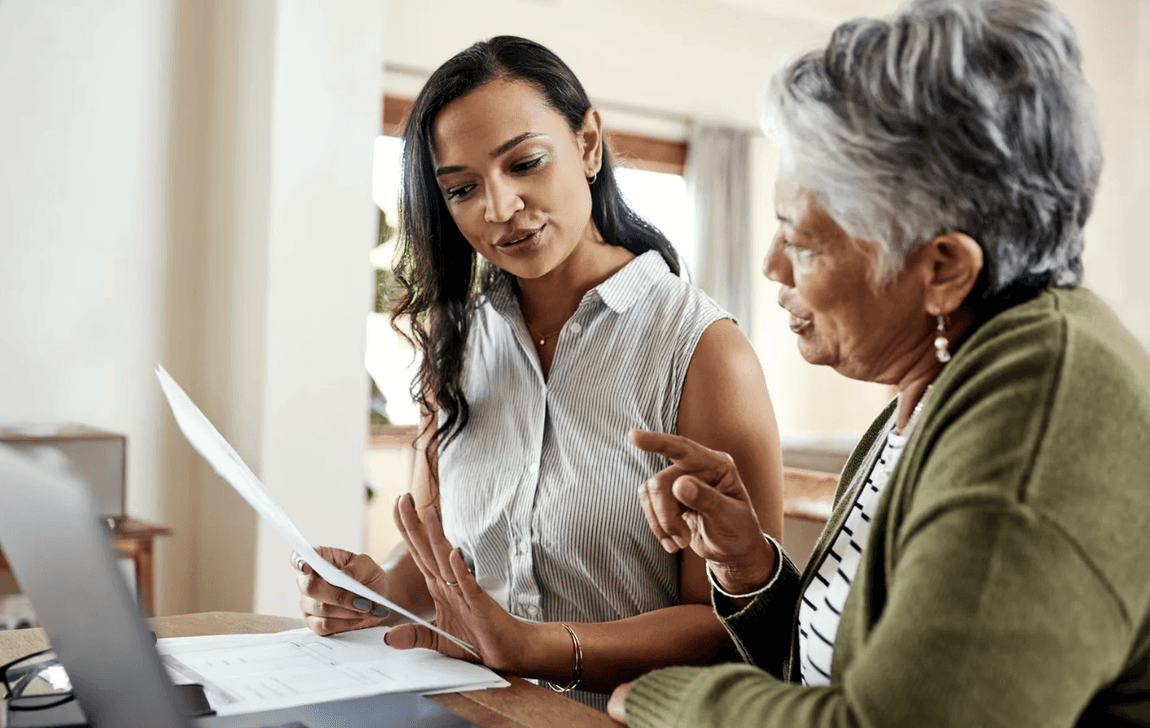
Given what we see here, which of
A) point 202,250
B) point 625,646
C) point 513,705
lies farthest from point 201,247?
point 513,705

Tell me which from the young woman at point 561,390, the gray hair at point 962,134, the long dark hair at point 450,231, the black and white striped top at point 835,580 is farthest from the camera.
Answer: the long dark hair at point 450,231

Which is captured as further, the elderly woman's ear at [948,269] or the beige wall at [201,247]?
the beige wall at [201,247]

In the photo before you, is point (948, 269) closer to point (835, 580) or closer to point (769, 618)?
point (835, 580)

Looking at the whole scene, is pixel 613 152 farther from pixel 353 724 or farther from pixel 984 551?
pixel 984 551

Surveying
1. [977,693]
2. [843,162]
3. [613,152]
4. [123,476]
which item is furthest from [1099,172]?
[123,476]

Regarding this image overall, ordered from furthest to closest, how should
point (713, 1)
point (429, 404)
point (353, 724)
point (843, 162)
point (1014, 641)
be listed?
1. point (713, 1)
2. point (429, 404)
3. point (353, 724)
4. point (843, 162)
5. point (1014, 641)

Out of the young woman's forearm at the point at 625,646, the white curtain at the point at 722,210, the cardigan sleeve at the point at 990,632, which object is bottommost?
the young woman's forearm at the point at 625,646

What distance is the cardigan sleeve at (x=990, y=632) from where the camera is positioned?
646 millimetres

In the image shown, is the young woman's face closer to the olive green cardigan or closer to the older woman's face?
the older woman's face

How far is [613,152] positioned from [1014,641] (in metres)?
1.17

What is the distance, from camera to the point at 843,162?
828 millimetres

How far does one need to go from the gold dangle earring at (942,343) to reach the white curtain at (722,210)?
5.17 m

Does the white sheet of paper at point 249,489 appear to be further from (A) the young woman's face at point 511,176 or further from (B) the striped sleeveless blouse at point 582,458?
(A) the young woman's face at point 511,176

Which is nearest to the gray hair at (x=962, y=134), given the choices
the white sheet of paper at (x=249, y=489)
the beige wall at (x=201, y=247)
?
the white sheet of paper at (x=249, y=489)
